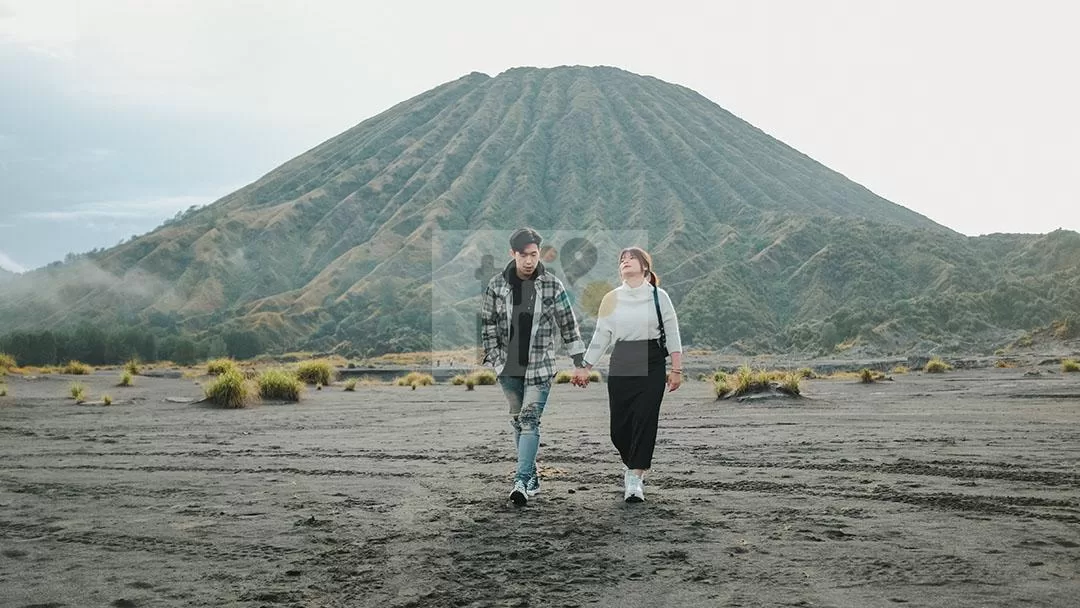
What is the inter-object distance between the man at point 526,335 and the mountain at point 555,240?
4718 centimetres

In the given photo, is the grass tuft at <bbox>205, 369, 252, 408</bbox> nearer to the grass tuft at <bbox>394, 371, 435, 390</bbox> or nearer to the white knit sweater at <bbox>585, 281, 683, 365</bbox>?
the grass tuft at <bbox>394, 371, 435, 390</bbox>

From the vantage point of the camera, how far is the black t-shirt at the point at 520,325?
6.37 meters

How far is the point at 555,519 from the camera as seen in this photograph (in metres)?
5.60

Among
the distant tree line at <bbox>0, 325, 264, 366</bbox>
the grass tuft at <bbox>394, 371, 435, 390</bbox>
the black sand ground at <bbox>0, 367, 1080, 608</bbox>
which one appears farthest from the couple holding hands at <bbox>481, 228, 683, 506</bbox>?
the distant tree line at <bbox>0, 325, 264, 366</bbox>

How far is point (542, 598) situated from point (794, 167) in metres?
135

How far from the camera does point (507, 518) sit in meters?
5.65

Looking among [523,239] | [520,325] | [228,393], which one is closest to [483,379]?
[228,393]

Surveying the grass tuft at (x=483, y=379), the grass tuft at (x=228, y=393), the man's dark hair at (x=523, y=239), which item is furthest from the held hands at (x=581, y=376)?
the grass tuft at (x=483, y=379)

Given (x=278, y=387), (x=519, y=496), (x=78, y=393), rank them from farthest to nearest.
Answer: (x=78, y=393) → (x=278, y=387) → (x=519, y=496)

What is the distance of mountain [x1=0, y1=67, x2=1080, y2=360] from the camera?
6669 cm

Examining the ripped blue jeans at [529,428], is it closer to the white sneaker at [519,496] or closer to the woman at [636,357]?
the white sneaker at [519,496]

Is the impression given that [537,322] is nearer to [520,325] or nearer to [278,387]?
[520,325]

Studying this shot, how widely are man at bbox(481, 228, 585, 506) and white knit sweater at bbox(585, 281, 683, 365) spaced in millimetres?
190

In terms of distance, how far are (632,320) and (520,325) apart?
2.70 feet
